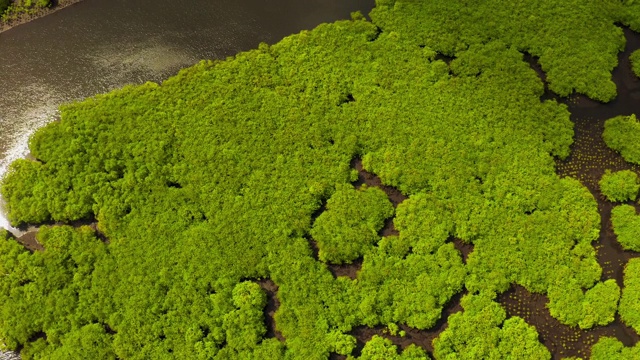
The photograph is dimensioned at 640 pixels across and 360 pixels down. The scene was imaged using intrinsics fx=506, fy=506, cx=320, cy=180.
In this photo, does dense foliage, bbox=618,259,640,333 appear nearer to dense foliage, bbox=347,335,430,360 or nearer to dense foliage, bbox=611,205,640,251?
dense foliage, bbox=611,205,640,251

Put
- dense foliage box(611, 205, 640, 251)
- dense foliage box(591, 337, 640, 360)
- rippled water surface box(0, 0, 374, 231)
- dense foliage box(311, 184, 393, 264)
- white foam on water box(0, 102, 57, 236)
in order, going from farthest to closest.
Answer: rippled water surface box(0, 0, 374, 231), white foam on water box(0, 102, 57, 236), dense foliage box(611, 205, 640, 251), dense foliage box(311, 184, 393, 264), dense foliage box(591, 337, 640, 360)

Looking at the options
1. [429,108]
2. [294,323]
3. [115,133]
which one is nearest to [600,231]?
[429,108]

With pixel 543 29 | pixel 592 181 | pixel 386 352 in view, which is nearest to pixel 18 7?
pixel 386 352

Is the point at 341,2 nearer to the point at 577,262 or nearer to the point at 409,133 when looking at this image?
the point at 409,133

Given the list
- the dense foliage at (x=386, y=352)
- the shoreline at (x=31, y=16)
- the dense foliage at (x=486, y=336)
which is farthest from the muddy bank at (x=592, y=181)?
the shoreline at (x=31, y=16)

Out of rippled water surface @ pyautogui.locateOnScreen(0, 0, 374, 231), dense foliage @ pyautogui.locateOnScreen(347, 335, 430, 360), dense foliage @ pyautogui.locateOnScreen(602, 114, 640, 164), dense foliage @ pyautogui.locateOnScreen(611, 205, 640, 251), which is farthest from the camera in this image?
rippled water surface @ pyautogui.locateOnScreen(0, 0, 374, 231)

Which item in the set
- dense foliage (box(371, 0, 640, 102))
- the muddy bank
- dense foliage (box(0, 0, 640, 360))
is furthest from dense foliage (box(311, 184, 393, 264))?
dense foliage (box(371, 0, 640, 102))
